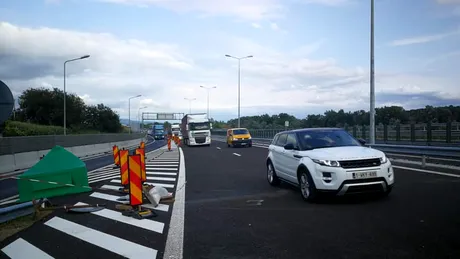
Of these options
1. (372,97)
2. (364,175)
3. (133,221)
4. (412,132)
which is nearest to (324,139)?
(364,175)

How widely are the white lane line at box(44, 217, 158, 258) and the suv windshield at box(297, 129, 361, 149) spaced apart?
4.98 metres

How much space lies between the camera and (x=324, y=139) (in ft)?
31.1

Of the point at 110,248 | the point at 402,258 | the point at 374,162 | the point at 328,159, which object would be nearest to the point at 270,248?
the point at 402,258

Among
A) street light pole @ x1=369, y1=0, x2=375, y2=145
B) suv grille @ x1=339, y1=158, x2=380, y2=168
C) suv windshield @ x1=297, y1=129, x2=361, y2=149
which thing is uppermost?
street light pole @ x1=369, y1=0, x2=375, y2=145

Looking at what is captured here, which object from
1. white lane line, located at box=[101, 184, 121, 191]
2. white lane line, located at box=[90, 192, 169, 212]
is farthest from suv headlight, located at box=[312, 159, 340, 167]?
white lane line, located at box=[101, 184, 121, 191]

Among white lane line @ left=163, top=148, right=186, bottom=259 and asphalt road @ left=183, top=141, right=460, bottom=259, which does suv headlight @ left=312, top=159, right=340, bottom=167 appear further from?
white lane line @ left=163, top=148, right=186, bottom=259

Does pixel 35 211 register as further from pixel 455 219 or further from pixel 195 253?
pixel 455 219

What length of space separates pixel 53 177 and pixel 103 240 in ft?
10.2

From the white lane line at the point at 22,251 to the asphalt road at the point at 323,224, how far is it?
202 cm

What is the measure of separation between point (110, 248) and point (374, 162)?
541 cm

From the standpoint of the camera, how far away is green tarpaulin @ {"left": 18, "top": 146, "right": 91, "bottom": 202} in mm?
7906

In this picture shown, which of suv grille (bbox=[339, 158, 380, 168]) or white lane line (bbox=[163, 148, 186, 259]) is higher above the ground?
suv grille (bbox=[339, 158, 380, 168])

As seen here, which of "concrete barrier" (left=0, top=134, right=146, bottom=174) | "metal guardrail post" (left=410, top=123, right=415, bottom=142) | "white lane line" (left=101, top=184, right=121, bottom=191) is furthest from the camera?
"metal guardrail post" (left=410, top=123, right=415, bottom=142)

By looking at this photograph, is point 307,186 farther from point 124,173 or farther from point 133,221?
point 124,173
